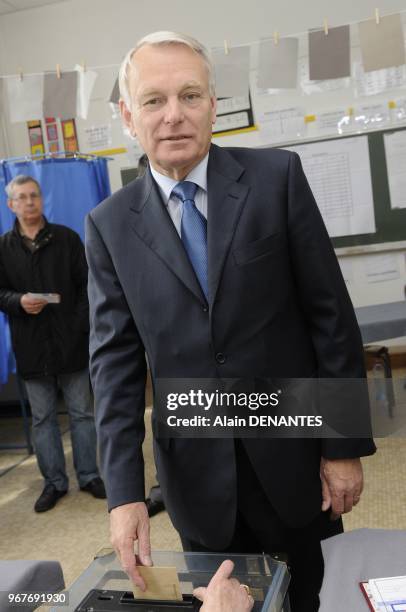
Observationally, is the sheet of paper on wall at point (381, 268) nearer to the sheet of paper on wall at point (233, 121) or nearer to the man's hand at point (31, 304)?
the sheet of paper on wall at point (233, 121)

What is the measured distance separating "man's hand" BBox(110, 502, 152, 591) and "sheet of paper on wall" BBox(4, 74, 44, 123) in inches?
107

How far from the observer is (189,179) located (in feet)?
3.72

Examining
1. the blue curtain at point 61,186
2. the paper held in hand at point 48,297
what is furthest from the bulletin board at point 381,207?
the paper held in hand at point 48,297

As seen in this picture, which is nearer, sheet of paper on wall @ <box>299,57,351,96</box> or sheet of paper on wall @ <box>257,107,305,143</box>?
sheet of paper on wall @ <box>299,57,351,96</box>

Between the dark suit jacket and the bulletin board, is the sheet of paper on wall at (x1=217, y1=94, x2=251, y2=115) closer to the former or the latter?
the bulletin board

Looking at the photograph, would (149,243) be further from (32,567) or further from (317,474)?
(32,567)

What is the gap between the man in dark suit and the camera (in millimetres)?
1062

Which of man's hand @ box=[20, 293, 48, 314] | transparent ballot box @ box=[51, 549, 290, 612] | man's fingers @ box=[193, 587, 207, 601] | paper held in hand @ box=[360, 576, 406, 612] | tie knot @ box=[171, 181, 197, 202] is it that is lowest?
paper held in hand @ box=[360, 576, 406, 612]

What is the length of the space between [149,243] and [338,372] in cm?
42

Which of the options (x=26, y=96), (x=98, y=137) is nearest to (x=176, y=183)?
(x=26, y=96)

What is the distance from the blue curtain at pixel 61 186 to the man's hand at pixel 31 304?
2.78ft

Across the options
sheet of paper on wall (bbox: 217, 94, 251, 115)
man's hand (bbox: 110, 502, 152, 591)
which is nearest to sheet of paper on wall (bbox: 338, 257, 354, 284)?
sheet of paper on wall (bbox: 217, 94, 251, 115)

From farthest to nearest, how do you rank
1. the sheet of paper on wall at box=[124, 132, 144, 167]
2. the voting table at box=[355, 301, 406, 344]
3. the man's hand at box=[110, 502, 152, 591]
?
1. the sheet of paper on wall at box=[124, 132, 144, 167]
2. the voting table at box=[355, 301, 406, 344]
3. the man's hand at box=[110, 502, 152, 591]

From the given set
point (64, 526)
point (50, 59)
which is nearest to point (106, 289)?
point (64, 526)
